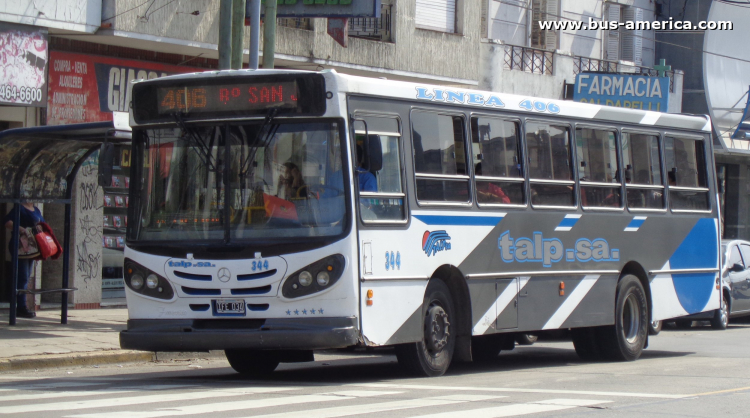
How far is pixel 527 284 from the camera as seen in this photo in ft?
40.0

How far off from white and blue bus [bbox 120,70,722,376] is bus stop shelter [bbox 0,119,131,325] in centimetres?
359

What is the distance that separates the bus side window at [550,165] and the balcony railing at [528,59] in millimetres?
14166

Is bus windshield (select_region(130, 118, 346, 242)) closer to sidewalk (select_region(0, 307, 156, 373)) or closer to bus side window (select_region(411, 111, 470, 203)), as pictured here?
bus side window (select_region(411, 111, 470, 203))

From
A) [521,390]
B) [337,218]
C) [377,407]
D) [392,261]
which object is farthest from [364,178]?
[377,407]

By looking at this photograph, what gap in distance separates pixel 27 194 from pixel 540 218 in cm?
681

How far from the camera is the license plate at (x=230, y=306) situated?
1005 centimetres

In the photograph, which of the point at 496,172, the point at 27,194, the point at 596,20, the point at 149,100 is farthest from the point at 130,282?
the point at 596,20

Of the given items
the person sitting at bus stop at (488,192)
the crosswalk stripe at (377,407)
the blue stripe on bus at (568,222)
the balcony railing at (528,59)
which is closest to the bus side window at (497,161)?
the person sitting at bus stop at (488,192)

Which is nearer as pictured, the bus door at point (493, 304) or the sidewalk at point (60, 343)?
the bus door at point (493, 304)

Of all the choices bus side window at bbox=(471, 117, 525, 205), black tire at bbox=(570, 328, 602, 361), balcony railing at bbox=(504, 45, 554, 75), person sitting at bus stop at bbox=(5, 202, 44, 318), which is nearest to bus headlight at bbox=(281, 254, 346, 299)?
bus side window at bbox=(471, 117, 525, 205)

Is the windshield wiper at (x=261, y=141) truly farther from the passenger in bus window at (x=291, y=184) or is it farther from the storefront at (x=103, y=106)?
the storefront at (x=103, y=106)

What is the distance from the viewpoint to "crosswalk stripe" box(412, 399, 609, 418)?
26.5ft

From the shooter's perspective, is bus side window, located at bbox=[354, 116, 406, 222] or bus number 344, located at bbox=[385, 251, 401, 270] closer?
bus side window, located at bbox=[354, 116, 406, 222]

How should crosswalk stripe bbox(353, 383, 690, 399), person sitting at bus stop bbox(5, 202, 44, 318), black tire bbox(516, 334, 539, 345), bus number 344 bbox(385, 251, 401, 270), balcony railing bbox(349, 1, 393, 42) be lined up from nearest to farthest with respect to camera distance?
1. crosswalk stripe bbox(353, 383, 690, 399)
2. bus number 344 bbox(385, 251, 401, 270)
3. black tire bbox(516, 334, 539, 345)
4. person sitting at bus stop bbox(5, 202, 44, 318)
5. balcony railing bbox(349, 1, 393, 42)
